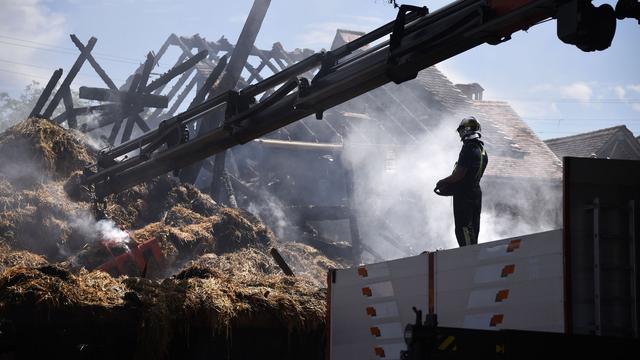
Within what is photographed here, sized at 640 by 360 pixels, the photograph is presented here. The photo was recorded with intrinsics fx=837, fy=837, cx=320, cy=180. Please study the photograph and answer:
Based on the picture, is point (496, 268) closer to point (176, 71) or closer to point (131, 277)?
point (131, 277)

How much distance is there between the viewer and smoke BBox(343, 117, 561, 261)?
25172 millimetres

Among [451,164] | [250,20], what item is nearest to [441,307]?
[250,20]

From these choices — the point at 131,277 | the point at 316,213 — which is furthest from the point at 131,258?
the point at 316,213

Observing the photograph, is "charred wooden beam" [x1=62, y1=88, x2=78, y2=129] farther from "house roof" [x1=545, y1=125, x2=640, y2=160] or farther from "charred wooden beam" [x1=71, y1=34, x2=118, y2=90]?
"house roof" [x1=545, y1=125, x2=640, y2=160]

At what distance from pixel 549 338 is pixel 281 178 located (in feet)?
62.4

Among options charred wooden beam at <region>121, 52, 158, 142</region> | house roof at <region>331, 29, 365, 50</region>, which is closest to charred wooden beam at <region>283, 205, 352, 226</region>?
charred wooden beam at <region>121, 52, 158, 142</region>

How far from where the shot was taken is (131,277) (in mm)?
9297

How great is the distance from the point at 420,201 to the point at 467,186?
16834 millimetres

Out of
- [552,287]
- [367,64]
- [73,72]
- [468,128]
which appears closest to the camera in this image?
[552,287]

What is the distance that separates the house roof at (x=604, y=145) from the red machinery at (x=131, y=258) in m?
25.9

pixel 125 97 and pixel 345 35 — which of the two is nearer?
pixel 125 97

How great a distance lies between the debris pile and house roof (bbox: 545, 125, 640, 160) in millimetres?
22953

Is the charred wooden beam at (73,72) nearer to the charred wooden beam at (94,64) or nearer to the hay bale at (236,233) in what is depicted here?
the charred wooden beam at (94,64)

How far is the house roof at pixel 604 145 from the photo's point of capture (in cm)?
3612
